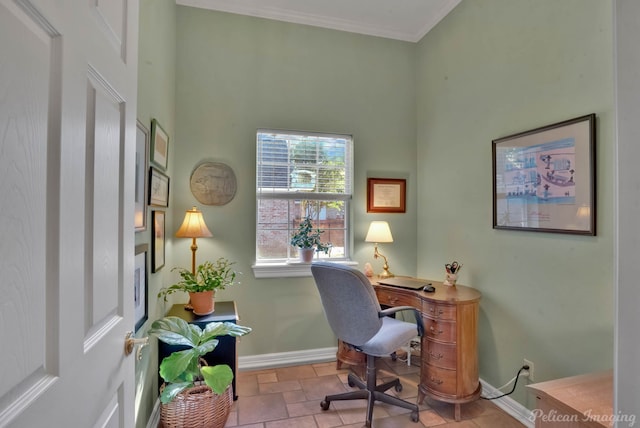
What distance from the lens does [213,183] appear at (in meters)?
2.68

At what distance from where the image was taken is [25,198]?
49 cm

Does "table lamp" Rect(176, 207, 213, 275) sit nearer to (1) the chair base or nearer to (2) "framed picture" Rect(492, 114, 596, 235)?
(1) the chair base

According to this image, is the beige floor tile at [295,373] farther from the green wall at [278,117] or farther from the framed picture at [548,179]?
the framed picture at [548,179]

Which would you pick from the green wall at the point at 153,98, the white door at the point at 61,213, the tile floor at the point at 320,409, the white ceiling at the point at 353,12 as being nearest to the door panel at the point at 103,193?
the white door at the point at 61,213

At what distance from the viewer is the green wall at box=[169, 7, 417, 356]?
2678mm

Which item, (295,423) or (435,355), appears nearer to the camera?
(295,423)

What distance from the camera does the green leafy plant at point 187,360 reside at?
1.58m

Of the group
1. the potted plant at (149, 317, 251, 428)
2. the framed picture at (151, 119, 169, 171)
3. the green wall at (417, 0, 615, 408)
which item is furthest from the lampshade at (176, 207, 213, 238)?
the green wall at (417, 0, 615, 408)

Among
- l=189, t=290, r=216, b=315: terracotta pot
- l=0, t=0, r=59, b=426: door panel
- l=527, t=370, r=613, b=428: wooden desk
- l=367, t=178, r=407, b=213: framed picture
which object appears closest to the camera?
l=0, t=0, r=59, b=426: door panel

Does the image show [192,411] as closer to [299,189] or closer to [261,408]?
[261,408]

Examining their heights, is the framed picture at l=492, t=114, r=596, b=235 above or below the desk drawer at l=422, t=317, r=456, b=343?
above

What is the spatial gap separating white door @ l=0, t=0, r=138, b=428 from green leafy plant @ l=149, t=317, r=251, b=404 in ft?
2.47

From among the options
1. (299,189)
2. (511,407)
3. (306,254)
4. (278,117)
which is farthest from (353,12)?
(511,407)

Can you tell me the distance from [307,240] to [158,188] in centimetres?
132
